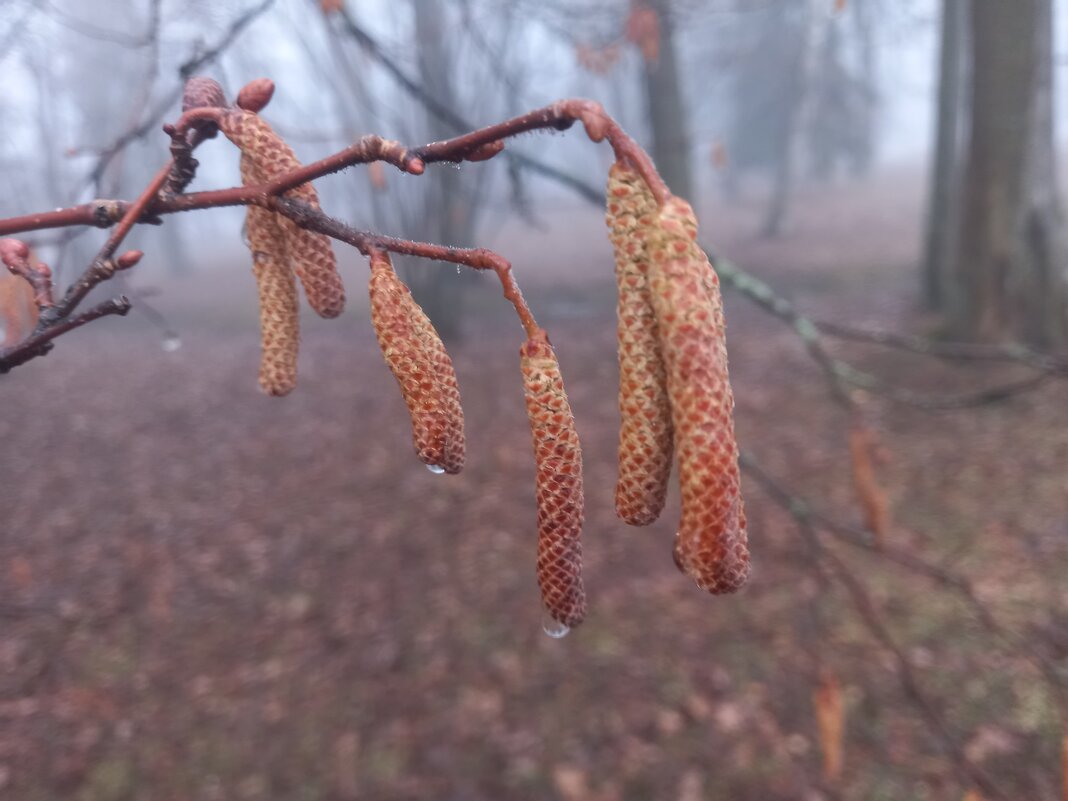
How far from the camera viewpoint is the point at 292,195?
1.03 metres

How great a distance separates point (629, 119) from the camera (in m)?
27.5

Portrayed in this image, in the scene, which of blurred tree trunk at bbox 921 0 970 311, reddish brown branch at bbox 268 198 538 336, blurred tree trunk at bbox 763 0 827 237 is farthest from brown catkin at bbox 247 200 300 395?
blurred tree trunk at bbox 763 0 827 237

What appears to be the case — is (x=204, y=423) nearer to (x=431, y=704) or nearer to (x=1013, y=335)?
(x=431, y=704)

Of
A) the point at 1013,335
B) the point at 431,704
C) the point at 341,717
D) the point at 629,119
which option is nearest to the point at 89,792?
the point at 341,717

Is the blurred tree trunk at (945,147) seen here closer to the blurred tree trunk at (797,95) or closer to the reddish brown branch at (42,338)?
the blurred tree trunk at (797,95)

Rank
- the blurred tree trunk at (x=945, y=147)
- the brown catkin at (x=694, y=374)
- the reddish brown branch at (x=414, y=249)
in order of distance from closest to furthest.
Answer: the brown catkin at (x=694, y=374)
the reddish brown branch at (x=414, y=249)
the blurred tree trunk at (x=945, y=147)

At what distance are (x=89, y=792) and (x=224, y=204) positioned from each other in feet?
14.8

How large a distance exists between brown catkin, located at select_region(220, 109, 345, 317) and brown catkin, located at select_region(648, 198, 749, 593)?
498mm

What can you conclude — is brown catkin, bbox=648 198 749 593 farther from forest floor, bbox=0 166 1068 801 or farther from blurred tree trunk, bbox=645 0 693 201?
blurred tree trunk, bbox=645 0 693 201

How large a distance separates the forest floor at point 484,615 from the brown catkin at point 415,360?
1941mm

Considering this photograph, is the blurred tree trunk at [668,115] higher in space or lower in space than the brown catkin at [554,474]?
higher

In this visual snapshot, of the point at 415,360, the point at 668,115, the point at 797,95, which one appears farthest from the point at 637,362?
the point at 797,95

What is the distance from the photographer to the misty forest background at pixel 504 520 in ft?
13.8

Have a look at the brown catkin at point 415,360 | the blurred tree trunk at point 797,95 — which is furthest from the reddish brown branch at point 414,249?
the blurred tree trunk at point 797,95
